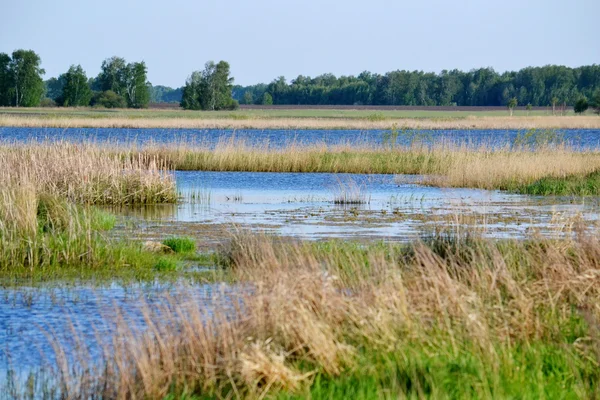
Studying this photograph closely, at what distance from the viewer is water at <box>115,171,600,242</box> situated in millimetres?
16609

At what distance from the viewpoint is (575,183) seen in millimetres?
25109

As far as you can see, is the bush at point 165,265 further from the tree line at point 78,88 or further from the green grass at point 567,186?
the tree line at point 78,88

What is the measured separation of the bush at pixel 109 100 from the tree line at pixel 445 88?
1466 inches

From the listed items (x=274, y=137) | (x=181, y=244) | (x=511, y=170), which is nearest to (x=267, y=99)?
(x=274, y=137)

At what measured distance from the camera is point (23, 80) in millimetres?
119375

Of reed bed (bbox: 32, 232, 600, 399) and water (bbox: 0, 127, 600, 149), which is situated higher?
reed bed (bbox: 32, 232, 600, 399)

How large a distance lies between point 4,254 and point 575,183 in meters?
17.0

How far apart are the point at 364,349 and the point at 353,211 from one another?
1353 cm

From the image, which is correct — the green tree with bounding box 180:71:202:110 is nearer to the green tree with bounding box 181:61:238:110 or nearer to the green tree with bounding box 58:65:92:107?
the green tree with bounding box 181:61:238:110

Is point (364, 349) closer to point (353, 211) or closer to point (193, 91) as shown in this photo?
point (353, 211)

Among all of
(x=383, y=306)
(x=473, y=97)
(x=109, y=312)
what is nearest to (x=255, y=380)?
(x=383, y=306)

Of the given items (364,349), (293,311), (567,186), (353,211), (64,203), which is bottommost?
(353,211)

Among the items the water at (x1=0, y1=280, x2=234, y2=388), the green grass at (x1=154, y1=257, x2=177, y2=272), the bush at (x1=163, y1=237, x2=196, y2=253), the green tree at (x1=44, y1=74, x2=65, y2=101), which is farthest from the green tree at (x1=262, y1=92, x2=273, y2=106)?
the water at (x1=0, y1=280, x2=234, y2=388)

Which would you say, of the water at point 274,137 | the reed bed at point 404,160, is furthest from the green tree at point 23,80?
the reed bed at point 404,160
